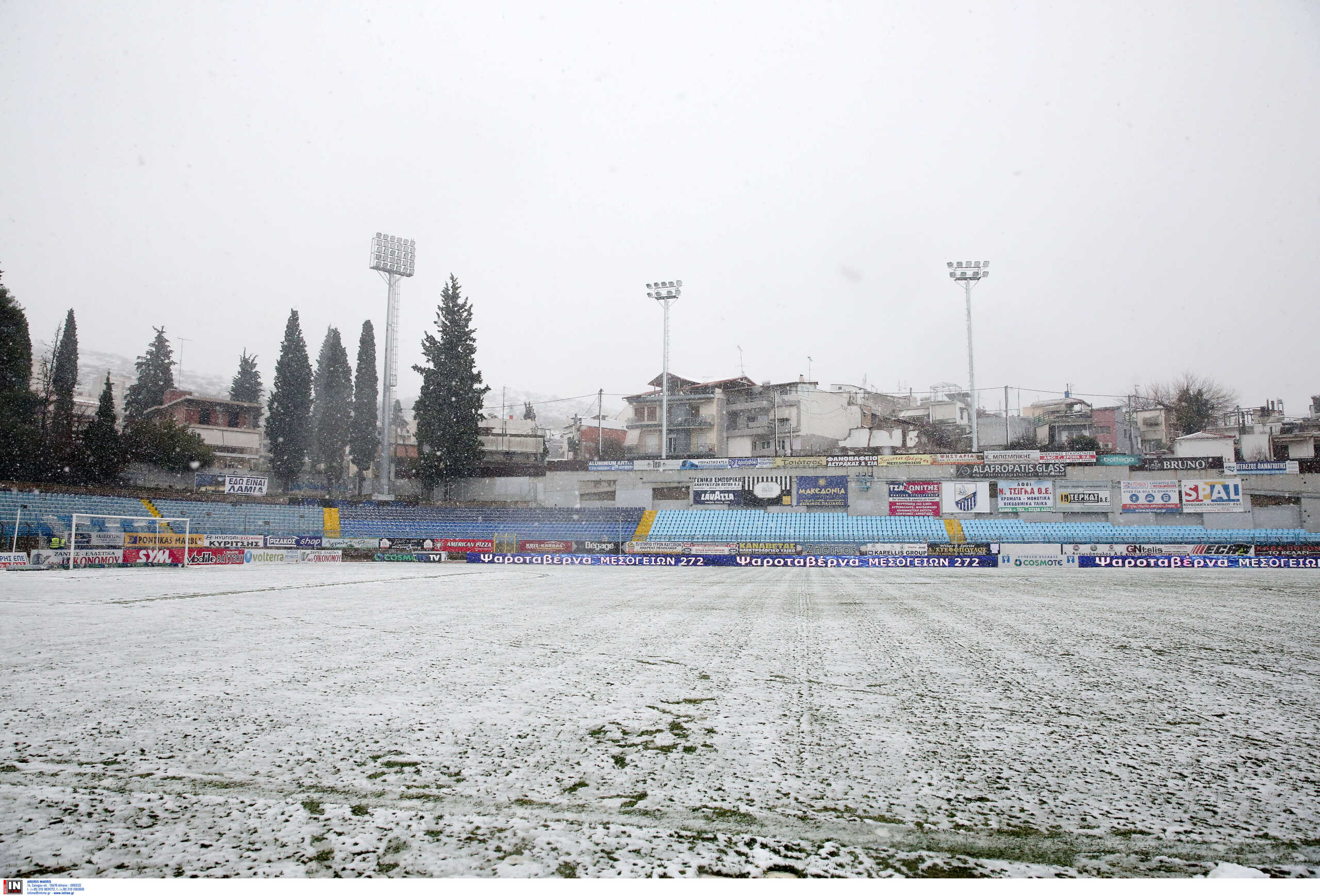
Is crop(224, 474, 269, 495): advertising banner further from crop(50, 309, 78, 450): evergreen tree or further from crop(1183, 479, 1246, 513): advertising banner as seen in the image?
crop(1183, 479, 1246, 513): advertising banner

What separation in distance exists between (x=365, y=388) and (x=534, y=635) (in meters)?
51.1

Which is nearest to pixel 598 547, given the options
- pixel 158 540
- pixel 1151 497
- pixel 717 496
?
pixel 717 496

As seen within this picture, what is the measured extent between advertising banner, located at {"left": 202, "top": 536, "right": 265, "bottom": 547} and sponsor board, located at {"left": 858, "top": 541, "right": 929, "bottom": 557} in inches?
956

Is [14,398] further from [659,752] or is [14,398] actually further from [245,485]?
[659,752]

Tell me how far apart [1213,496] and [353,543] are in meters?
44.9

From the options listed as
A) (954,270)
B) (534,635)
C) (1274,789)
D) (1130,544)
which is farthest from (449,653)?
(954,270)

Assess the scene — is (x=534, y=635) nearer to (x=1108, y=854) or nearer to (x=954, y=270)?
(x=1108, y=854)

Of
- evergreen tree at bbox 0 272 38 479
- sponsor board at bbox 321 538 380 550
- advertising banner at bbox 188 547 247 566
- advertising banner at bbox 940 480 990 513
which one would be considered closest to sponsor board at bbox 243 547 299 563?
advertising banner at bbox 188 547 247 566

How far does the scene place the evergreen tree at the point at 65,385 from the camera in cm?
3769

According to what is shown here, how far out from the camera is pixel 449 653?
4.75 metres

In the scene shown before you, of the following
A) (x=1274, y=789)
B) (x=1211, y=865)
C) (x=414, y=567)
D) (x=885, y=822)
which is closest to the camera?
(x=1211, y=865)

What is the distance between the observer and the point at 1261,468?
34250mm

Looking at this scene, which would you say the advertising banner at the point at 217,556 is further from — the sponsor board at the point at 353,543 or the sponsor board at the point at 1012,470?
the sponsor board at the point at 1012,470

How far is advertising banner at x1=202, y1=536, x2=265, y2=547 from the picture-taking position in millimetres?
30938
